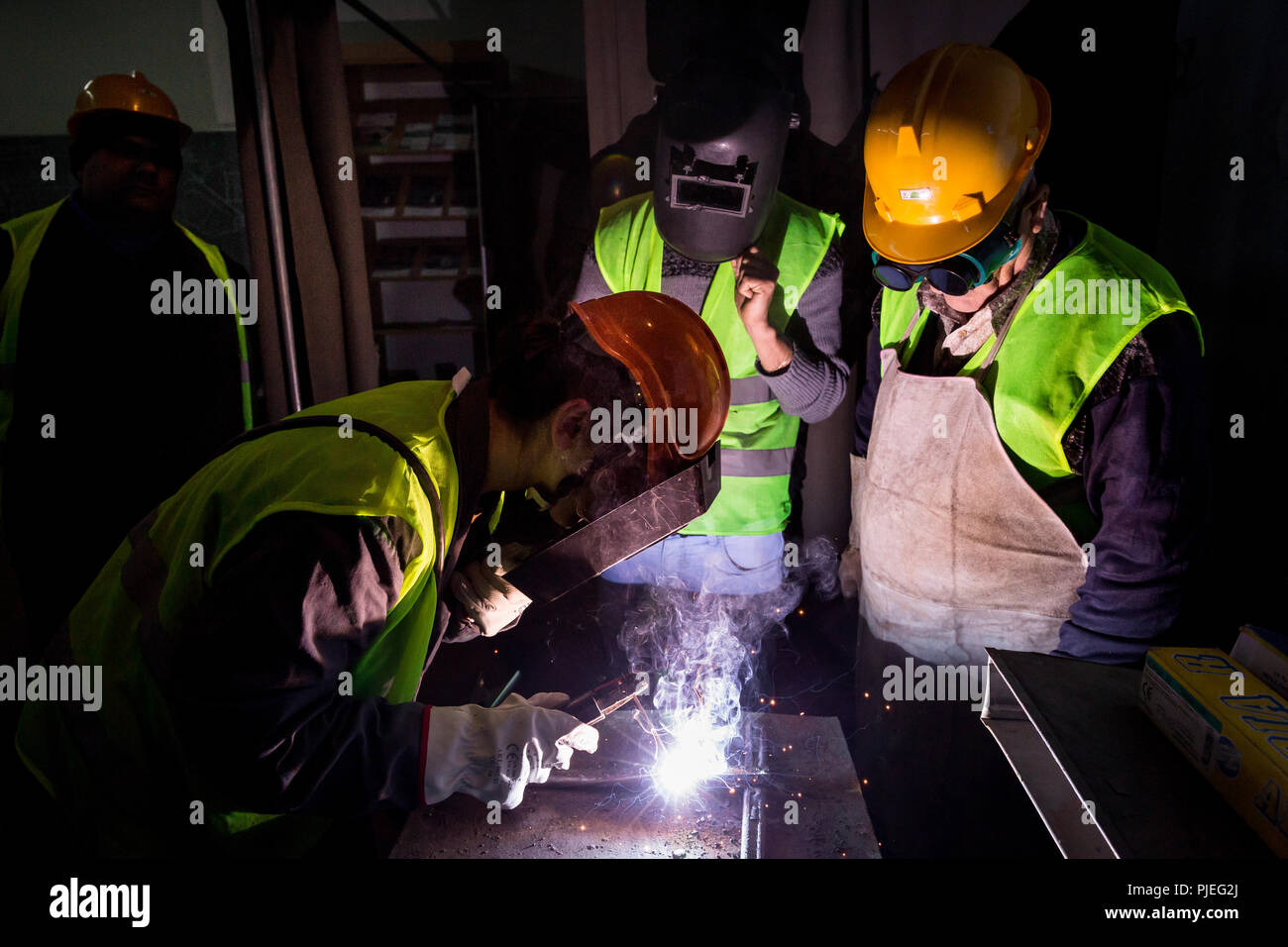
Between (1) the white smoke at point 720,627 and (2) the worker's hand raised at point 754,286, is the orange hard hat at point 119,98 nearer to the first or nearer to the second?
(2) the worker's hand raised at point 754,286

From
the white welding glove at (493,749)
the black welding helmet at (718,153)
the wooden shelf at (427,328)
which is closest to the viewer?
the white welding glove at (493,749)

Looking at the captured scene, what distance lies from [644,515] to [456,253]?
2416mm

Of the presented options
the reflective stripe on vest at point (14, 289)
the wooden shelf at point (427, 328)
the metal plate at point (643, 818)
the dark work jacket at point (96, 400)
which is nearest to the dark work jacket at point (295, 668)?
the metal plate at point (643, 818)

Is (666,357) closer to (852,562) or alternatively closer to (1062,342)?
(1062,342)

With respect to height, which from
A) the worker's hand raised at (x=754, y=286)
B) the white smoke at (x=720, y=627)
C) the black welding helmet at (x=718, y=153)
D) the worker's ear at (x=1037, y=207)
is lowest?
the white smoke at (x=720, y=627)

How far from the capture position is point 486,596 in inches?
64.2

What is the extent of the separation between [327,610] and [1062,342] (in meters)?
1.65

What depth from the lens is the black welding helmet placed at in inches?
77.9

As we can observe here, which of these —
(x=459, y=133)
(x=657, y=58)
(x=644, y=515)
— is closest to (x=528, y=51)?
(x=657, y=58)

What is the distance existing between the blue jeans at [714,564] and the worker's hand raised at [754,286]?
821 millimetres

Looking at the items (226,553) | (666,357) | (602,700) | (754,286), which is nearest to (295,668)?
(226,553)

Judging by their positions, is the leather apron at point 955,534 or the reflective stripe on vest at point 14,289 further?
the reflective stripe on vest at point 14,289

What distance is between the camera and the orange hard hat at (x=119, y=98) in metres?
2.49

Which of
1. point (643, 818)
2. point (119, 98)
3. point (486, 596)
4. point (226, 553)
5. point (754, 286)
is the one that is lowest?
point (643, 818)
